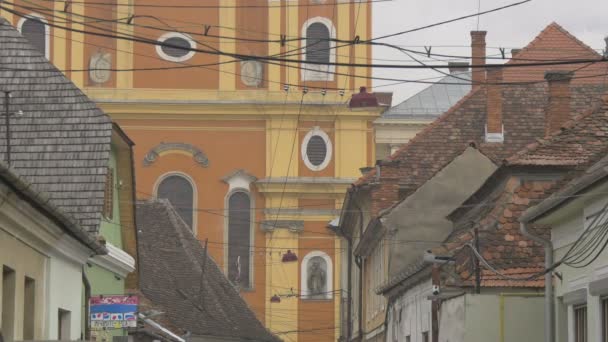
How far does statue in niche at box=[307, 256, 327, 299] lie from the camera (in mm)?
66500

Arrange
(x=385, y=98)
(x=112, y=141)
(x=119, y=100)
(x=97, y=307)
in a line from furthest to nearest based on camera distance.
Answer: (x=385, y=98) → (x=119, y=100) → (x=112, y=141) → (x=97, y=307)

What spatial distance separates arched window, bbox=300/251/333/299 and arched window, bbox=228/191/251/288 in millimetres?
1918

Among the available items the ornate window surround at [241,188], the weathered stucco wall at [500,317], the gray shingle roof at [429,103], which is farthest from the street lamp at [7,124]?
the gray shingle roof at [429,103]

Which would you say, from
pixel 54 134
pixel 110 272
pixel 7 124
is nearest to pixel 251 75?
pixel 110 272

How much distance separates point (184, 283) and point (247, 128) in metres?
28.9

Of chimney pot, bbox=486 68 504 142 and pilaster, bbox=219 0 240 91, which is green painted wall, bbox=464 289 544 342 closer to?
chimney pot, bbox=486 68 504 142

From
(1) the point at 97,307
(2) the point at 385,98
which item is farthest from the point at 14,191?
(2) the point at 385,98

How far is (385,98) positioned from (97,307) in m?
56.1

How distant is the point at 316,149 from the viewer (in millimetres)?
68000

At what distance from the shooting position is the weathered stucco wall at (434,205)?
3347cm

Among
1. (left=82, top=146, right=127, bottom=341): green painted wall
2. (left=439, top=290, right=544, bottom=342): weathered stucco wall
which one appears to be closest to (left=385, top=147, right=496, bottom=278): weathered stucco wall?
(left=82, top=146, right=127, bottom=341): green painted wall

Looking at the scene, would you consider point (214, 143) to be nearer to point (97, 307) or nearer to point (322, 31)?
point (322, 31)

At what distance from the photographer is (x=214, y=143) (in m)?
67.6

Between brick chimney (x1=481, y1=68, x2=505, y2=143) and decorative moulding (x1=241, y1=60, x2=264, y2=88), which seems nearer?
brick chimney (x1=481, y1=68, x2=505, y2=143)
